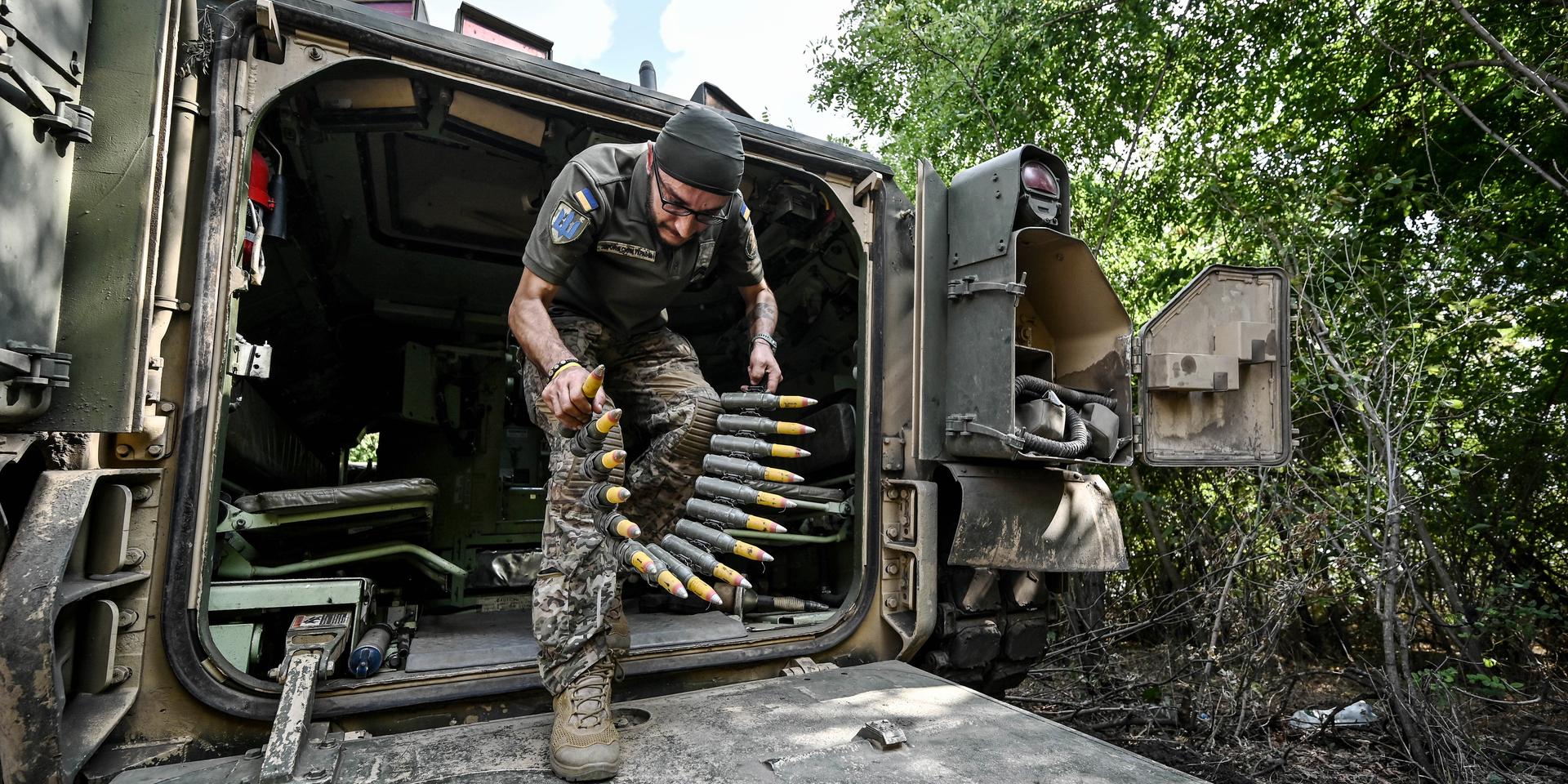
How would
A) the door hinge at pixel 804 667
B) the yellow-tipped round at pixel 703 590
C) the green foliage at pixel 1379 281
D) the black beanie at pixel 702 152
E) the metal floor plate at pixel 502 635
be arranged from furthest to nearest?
the green foliage at pixel 1379 281, the door hinge at pixel 804 667, the metal floor plate at pixel 502 635, the black beanie at pixel 702 152, the yellow-tipped round at pixel 703 590

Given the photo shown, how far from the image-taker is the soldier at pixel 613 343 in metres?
1.89

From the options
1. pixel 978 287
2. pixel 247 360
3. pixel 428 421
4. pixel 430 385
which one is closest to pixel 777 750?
pixel 978 287

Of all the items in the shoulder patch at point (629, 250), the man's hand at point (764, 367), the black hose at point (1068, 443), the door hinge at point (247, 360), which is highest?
the shoulder patch at point (629, 250)

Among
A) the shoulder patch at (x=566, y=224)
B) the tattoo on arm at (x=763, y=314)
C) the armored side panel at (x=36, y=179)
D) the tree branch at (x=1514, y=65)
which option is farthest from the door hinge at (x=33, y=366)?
the tree branch at (x=1514, y=65)

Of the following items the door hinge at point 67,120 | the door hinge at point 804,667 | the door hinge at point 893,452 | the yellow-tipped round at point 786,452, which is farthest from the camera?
the door hinge at point 893,452

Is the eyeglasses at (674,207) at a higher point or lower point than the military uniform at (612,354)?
higher

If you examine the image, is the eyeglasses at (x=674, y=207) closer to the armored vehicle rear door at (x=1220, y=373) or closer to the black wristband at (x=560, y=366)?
the black wristband at (x=560, y=366)

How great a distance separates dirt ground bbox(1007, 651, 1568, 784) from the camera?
2971 millimetres

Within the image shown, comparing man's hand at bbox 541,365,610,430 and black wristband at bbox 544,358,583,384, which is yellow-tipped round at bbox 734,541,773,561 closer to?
man's hand at bbox 541,365,610,430

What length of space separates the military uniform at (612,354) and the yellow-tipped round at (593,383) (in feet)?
1.00

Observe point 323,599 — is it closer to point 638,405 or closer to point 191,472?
point 191,472

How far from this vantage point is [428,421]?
443 cm

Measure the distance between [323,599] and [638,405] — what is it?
1.04 metres

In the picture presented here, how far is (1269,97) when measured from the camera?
17.2ft
